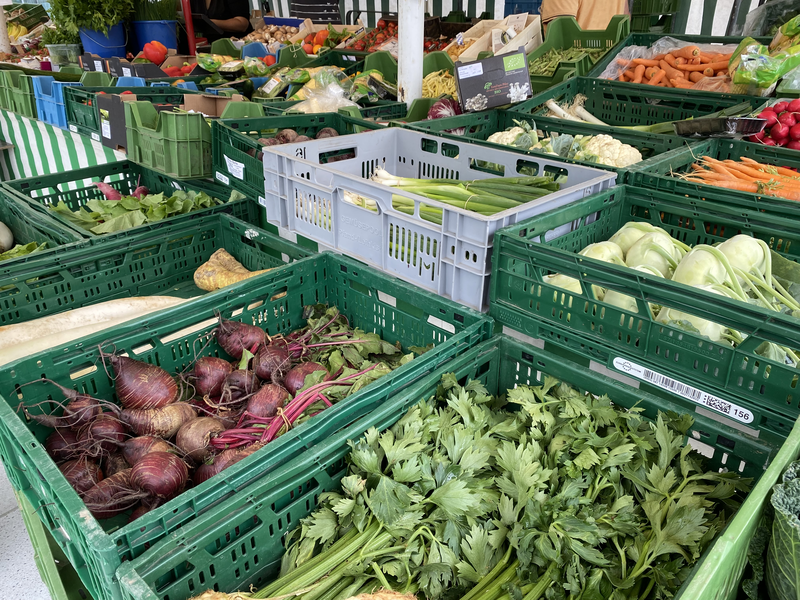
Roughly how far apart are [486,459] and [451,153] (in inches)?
83.6

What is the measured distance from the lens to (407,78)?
14.5 ft

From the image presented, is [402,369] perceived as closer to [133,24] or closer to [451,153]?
[451,153]

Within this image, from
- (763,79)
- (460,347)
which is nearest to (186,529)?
(460,347)

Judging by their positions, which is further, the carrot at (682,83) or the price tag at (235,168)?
the carrot at (682,83)

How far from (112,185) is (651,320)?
3.81 meters

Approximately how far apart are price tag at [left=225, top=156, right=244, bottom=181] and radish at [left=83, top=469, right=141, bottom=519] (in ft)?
7.02

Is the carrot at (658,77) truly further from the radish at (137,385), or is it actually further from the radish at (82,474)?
the radish at (82,474)

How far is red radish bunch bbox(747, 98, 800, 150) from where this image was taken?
10.8 ft

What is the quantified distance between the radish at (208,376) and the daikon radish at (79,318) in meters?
0.42

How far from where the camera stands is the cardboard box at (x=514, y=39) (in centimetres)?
562

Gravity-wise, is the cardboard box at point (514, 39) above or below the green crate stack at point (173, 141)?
above

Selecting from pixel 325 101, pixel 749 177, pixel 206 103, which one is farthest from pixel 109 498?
pixel 325 101

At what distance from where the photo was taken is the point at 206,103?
4316 millimetres

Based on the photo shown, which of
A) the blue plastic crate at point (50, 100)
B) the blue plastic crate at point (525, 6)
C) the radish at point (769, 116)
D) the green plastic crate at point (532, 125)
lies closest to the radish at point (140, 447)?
the green plastic crate at point (532, 125)
